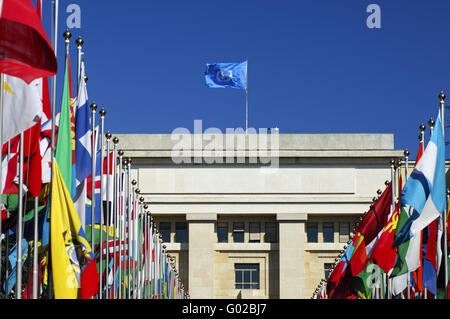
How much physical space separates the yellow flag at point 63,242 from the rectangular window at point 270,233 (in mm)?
48290

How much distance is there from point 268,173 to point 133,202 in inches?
1307

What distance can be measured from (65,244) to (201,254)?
46436 mm

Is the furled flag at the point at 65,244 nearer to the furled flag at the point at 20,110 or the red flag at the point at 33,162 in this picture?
the red flag at the point at 33,162

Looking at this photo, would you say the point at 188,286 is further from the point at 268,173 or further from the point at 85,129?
the point at 85,129

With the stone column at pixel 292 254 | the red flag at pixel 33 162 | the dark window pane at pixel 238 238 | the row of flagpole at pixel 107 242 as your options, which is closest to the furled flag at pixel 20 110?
the row of flagpole at pixel 107 242

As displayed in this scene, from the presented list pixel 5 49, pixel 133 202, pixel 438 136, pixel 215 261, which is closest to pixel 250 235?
pixel 215 261

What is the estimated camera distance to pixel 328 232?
67500mm

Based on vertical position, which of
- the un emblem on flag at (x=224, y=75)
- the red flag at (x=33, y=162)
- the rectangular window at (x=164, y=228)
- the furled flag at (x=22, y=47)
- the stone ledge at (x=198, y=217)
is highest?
the un emblem on flag at (x=224, y=75)

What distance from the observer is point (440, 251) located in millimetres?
27422

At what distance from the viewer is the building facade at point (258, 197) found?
6619cm

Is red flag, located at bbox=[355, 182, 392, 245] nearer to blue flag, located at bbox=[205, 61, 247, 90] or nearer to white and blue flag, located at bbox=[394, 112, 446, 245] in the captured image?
white and blue flag, located at bbox=[394, 112, 446, 245]

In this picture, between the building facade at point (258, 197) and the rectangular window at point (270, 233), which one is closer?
the building facade at point (258, 197)

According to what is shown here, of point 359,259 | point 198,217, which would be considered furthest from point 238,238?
point 359,259

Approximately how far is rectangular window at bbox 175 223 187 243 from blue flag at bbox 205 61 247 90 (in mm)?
14137
